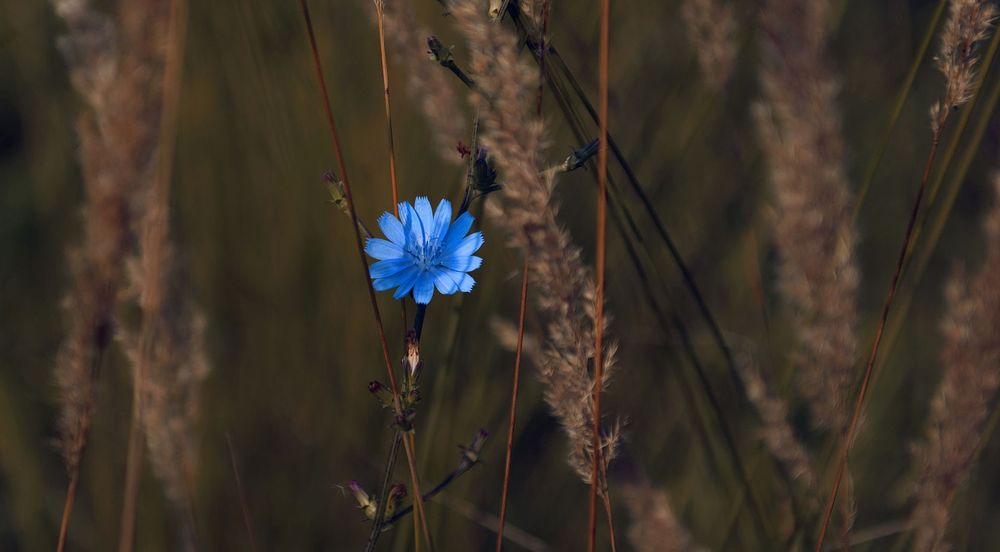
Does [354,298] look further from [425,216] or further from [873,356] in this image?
[873,356]

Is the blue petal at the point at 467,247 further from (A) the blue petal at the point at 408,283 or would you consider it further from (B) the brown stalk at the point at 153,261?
(B) the brown stalk at the point at 153,261

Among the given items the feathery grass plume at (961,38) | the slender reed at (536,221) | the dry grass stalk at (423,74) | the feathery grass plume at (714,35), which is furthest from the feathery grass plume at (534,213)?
the feathery grass plume at (714,35)

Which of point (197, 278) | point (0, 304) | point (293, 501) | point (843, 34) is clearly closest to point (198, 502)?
point (293, 501)

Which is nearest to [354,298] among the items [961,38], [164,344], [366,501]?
[164,344]

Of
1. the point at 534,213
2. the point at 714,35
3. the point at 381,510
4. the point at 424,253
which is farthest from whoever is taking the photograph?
the point at 714,35

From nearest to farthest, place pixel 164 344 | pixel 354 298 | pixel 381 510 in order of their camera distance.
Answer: pixel 381 510 < pixel 164 344 < pixel 354 298

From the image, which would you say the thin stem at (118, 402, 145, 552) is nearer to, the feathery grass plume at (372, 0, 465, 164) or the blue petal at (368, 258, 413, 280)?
the blue petal at (368, 258, 413, 280)
